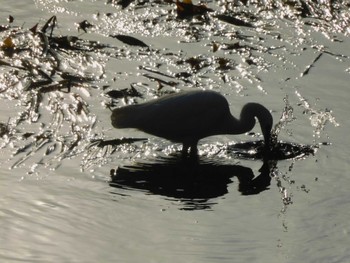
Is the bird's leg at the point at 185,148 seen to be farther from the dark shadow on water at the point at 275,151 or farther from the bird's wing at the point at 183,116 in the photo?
the dark shadow on water at the point at 275,151

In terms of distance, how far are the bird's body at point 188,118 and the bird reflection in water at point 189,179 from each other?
0.80 ft

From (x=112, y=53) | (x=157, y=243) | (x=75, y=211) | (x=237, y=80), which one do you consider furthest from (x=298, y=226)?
(x=112, y=53)

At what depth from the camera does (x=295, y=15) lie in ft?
43.9

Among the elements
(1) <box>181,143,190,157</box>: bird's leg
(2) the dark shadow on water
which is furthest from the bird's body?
(2) the dark shadow on water

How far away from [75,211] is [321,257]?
1867 millimetres

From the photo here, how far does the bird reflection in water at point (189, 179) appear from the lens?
847 centimetres

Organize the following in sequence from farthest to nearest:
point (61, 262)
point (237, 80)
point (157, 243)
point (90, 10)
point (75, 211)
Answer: point (90, 10), point (237, 80), point (75, 211), point (157, 243), point (61, 262)

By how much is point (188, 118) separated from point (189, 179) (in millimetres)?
623

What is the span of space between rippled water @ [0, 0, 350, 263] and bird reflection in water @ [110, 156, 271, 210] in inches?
0.7

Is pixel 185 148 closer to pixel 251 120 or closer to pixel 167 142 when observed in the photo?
pixel 167 142

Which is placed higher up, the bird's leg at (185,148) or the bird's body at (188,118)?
the bird's body at (188,118)

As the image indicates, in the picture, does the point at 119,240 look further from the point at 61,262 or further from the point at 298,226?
the point at 298,226

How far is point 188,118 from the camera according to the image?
362 inches

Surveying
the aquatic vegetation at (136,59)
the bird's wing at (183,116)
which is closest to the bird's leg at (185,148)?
the bird's wing at (183,116)
